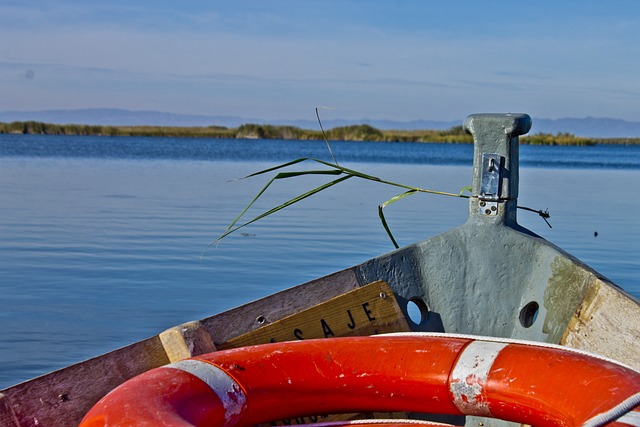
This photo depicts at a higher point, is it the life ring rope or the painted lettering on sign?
the life ring rope

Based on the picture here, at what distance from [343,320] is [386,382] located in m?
0.60

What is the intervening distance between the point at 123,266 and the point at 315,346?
6.62m

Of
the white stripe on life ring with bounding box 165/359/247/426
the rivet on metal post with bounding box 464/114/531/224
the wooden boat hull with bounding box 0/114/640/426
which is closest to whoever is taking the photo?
the white stripe on life ring with bounding box 165/359/247/426

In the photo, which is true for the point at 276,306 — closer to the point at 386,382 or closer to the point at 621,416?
the point at 386,382

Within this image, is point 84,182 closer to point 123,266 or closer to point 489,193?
point 123,266

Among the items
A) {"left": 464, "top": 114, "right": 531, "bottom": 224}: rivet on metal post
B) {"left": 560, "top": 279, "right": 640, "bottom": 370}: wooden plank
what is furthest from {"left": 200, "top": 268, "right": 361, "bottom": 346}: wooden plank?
{"left": 560, "top": 279, "right": 640, "bottom": 370}: wooden plank

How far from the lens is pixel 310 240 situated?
1095 centimetres

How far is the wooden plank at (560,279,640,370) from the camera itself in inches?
112

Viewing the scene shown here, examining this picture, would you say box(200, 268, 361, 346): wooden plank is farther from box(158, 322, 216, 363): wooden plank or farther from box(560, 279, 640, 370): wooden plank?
box(560, 279, 640, 370): wooden plank

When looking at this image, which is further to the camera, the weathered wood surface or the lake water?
the lake water

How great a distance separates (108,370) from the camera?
8.63 feet

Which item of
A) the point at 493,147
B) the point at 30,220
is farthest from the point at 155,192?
the point at 493,147

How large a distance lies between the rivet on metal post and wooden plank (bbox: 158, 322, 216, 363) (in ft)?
3.58

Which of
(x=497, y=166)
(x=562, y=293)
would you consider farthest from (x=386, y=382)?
(x=497, y=166)
